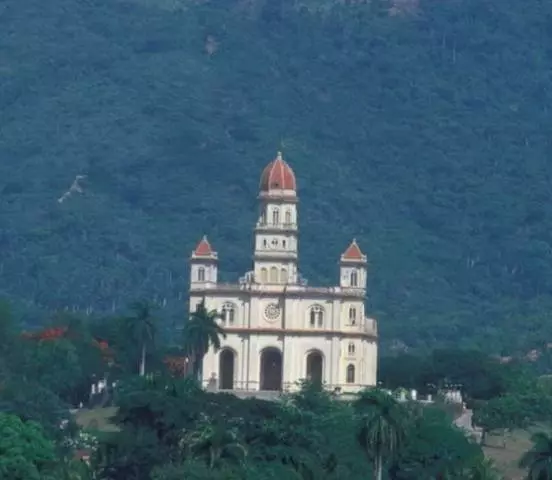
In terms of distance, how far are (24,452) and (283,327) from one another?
34702 millimetres

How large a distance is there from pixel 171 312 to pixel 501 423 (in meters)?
61.0

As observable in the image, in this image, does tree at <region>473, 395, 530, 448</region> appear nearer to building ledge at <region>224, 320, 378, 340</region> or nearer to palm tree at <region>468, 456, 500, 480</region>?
building ledge at <region>224, 320, 378, 340</region>

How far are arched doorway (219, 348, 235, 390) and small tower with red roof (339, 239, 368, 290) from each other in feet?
16.8

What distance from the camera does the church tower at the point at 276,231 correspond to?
13612cm

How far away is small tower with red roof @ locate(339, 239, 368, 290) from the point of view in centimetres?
13644

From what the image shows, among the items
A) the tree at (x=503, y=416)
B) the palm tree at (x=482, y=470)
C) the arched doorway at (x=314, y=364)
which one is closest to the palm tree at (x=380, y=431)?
the palm tree at (x=482, y=470)

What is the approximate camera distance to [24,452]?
4016 inches

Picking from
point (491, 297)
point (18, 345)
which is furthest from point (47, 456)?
point (491, 297)

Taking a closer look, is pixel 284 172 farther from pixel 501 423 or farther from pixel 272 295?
pixel 501 423

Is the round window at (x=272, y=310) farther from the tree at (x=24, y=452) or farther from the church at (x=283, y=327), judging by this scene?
the tree at (x=24, y=452)

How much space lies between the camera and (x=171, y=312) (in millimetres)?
188625

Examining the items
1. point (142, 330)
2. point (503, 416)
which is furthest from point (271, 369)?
point (503, 416)

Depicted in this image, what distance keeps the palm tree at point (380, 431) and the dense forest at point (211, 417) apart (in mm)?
43

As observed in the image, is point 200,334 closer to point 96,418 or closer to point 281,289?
point 281,289
